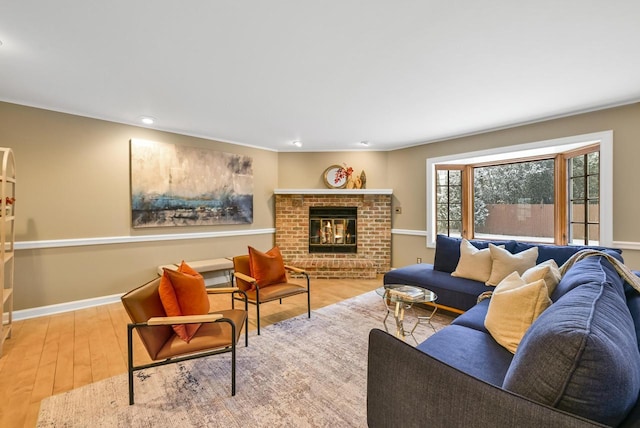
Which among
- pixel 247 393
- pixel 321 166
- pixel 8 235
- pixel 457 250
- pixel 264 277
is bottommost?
pixel 247 393

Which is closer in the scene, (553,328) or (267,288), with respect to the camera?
(553,328)

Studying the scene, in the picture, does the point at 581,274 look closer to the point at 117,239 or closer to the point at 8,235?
the point at 117,239

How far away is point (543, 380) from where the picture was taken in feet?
2.75

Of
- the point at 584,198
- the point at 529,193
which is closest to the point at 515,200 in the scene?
the point at 529,193

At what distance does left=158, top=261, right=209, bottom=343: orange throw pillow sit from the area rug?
411 millimetres

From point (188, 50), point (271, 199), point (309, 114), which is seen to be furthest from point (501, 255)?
point (271, 199)

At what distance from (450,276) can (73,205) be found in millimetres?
4574

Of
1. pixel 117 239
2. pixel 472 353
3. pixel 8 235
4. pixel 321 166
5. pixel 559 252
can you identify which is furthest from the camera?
pixel 321 166

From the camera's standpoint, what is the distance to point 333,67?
8.00 feet

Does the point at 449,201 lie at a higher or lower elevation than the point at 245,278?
higher

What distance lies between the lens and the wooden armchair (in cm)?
182

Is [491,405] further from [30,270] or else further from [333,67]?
[30,270]

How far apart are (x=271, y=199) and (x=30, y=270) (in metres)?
3.38

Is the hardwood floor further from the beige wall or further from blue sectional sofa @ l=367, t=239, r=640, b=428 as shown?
blue sectional sofa @ l=367, t=239, r=640, b=428
